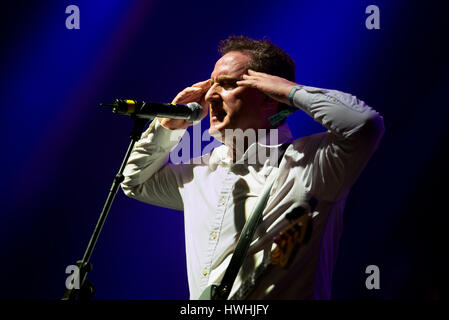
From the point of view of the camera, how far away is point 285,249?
2.23 meters

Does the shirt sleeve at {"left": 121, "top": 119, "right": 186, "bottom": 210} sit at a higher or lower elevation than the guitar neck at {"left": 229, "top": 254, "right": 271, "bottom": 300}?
higher

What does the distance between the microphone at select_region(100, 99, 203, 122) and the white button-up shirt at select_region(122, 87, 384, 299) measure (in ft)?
1.17

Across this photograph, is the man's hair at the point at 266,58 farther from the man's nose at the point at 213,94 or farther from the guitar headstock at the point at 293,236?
the guitar headstock at the point at 293,236

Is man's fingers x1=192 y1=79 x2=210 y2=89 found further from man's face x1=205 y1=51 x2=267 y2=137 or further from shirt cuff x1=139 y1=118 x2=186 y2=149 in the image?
shirt cuff x1=139 y1=118 x2=186 y2=149

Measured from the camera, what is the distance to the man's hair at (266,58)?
2580 millimetres

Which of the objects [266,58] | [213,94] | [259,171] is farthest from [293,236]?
[266,58]

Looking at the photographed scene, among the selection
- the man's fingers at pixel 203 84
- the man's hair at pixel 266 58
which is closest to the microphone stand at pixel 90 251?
the man's fingers at pixel 203 84

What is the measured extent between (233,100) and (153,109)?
1.65 feet

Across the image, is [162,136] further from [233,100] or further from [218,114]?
[233,100]

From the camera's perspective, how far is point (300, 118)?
2984 millimetres

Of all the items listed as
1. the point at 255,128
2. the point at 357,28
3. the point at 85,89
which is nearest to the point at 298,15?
the point at 357,28

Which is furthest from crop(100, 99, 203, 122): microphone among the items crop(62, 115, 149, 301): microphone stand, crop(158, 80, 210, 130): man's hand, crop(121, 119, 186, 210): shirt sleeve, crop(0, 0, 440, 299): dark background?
crop(0, 0, 440, 299): dark background

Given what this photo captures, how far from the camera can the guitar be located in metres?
2.23
